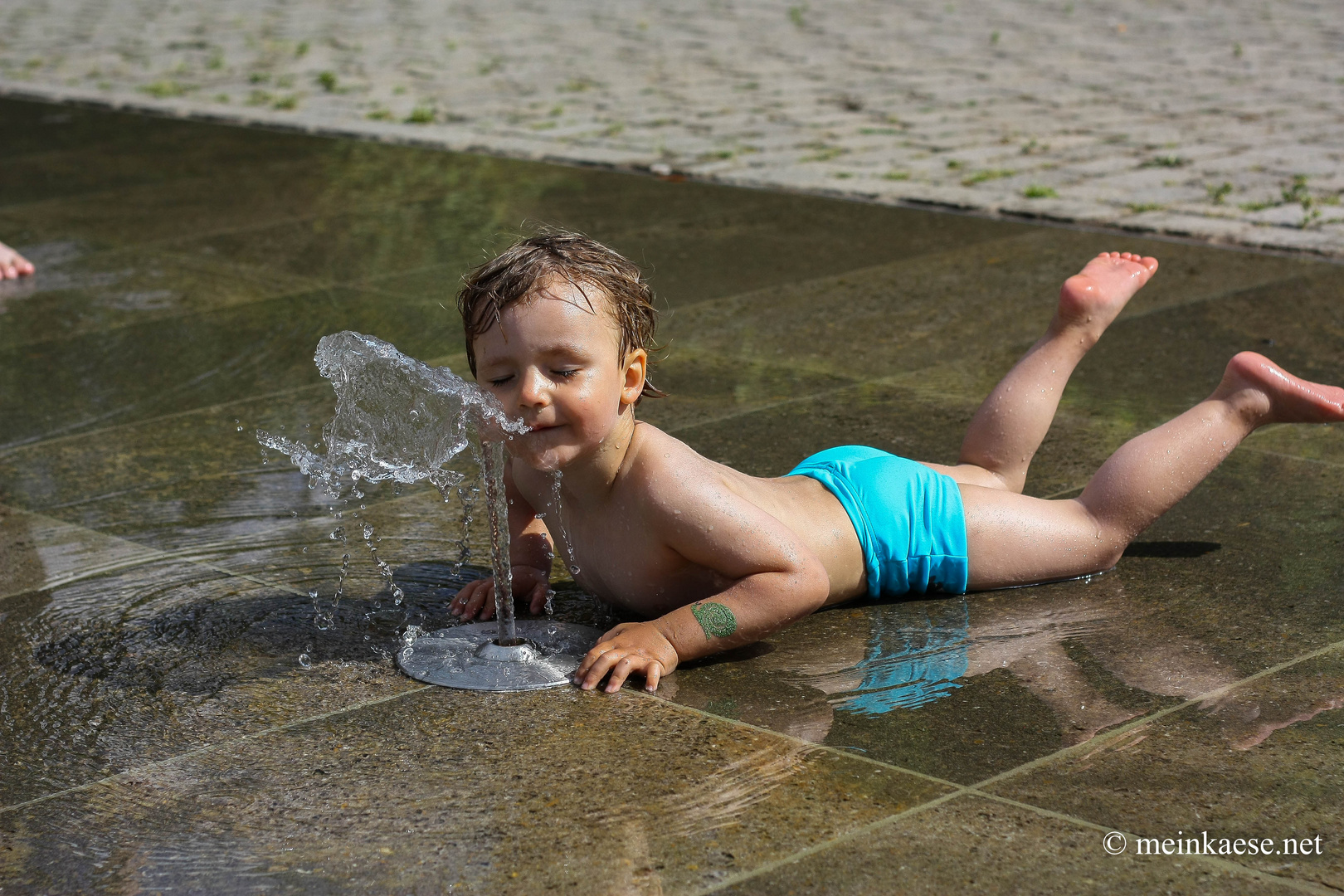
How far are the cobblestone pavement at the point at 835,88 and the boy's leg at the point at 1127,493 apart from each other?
8.17 ft

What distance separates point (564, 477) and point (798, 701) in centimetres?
66

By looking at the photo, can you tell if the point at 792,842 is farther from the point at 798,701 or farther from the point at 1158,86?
the point at 1158,86

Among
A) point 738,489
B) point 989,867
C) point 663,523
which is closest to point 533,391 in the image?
point 663,523

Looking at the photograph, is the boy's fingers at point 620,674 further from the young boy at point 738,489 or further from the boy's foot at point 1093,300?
the boy's foot at point 1093,300

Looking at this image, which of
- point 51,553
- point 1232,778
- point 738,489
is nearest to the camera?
point 1232,778

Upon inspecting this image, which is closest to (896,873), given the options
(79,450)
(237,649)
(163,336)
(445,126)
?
(237,649)

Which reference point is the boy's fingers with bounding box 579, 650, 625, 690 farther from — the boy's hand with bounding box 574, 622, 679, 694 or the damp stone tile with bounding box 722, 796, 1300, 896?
the damp stone tile with bounding box 722, 796, 1300, 896

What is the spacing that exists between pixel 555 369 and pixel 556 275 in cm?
17

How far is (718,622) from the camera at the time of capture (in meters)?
2.94

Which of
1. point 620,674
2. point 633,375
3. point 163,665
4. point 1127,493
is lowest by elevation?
point 163,665

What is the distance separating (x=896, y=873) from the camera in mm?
2232

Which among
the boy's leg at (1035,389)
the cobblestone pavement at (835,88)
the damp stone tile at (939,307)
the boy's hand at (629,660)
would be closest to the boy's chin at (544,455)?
the boy's hand at (629,660)

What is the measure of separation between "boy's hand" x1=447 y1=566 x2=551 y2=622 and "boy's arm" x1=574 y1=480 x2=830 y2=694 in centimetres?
40

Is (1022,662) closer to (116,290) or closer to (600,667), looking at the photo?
(600,667)
